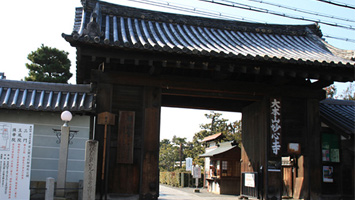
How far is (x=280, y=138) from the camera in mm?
10789

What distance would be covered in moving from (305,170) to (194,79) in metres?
4.29

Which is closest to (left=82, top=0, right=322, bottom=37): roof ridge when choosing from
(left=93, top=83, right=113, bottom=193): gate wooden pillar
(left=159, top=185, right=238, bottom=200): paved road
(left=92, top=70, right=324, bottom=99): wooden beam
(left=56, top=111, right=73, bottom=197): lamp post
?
(left=92, top=70, right=324, bottom=99): wooden beam

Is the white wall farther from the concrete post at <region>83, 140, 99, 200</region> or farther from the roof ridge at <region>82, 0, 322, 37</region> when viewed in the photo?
the roof ridge at <region>82, 0, 322, 37</region>

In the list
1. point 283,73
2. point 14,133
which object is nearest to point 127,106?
point 14,133

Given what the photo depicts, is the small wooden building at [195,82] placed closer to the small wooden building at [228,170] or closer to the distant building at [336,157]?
the distant building at [336,157]

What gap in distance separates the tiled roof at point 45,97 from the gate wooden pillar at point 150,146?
1.60m

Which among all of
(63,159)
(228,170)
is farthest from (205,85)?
(228,170)

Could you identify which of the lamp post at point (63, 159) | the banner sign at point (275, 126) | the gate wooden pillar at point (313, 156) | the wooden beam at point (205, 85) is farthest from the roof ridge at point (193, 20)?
the lamp post at point (63, 159)

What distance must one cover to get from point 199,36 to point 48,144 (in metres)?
5.84

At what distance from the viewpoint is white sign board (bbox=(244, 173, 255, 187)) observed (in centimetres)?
1134

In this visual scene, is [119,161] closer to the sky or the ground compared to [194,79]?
closer to the ground

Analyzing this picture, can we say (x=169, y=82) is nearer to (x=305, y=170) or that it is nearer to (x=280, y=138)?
(x=280, y=138)

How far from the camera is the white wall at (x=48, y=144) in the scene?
10398 mm

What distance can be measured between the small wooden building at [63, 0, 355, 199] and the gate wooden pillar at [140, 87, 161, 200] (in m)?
0.03
